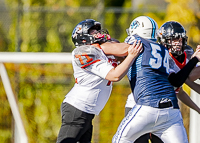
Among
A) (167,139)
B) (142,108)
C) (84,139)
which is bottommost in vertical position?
(84,139)

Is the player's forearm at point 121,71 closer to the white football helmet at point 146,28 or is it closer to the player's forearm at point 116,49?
the player's forearm at point 116,49

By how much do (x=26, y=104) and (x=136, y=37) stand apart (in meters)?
4.08

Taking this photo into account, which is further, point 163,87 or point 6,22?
point 6,22

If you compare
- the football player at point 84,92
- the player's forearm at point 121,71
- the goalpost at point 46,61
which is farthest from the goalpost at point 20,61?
the player's forearm at point 121,71

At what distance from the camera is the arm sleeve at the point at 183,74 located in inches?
140

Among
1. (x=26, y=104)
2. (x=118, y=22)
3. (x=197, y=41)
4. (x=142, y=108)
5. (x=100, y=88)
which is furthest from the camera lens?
(x=118, y=22)

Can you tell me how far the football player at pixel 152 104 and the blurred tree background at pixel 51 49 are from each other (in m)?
1.95

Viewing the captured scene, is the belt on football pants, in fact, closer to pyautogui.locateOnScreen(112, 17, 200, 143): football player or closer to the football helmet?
pyautogui.locateOnScreen(112, 17, 200, 143): football player

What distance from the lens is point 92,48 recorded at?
3531 millimetres

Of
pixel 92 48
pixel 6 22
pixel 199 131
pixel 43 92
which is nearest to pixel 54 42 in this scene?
pixel 6 22

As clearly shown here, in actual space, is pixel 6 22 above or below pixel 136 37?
below

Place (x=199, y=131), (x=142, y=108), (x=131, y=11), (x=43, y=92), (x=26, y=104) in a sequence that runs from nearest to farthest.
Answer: (x=142, y=108) < (x=199, y=131) < (x=26, y=104) < (x=43, y=92) < (x=131, y=11)

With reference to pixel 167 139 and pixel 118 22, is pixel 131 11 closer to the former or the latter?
pixel 118 22

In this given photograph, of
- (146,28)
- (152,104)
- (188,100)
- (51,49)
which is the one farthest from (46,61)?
(51,49)
